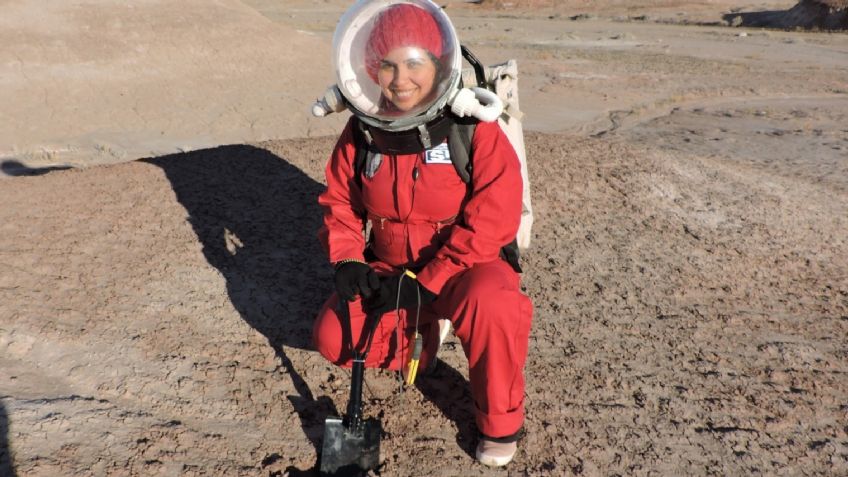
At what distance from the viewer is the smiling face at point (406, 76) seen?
2477 millimetres

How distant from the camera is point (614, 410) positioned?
9.44ft

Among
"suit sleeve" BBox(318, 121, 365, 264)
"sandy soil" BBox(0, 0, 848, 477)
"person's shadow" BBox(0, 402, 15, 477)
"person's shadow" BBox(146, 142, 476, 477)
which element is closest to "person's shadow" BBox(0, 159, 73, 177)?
"sandy soil" BBox(0, 0, 848, 477)

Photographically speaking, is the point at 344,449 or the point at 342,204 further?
the point at 342,204

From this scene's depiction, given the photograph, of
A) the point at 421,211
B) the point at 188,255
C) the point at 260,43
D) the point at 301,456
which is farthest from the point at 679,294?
the point at 260,43

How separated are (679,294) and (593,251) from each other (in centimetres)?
55

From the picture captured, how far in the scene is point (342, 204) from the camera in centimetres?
276

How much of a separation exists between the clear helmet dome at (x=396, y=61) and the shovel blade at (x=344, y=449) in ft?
3.10

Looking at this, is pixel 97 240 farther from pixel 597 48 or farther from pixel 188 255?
pixel 597 48

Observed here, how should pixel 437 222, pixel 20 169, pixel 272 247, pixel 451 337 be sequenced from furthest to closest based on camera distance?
pixel 20 169
pixel 272 247
pixel 451 337
pixel 437 222

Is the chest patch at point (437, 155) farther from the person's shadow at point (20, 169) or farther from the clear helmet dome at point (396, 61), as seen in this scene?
the person's shadow at point (20, 169)

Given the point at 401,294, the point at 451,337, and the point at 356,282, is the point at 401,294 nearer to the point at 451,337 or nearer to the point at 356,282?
the point at 356,282

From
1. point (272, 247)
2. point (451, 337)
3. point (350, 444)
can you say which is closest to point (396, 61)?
point (350, 444)

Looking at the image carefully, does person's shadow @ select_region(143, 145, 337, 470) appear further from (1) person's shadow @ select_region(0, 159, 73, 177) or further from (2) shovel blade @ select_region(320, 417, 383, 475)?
(1) person's shadow @ select_region(0, 159, 73, 177)

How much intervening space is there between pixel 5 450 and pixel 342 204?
4.21 feet
